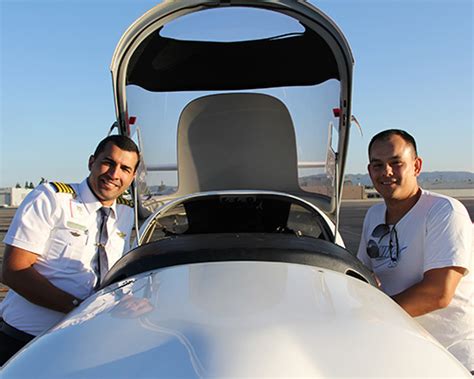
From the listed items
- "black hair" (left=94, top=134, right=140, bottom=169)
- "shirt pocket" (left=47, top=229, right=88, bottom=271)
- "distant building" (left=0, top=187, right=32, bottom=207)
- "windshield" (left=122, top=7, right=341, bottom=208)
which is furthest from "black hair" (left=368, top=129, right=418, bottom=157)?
"distant building" (left=0, top=187, right=32, bottom=207)

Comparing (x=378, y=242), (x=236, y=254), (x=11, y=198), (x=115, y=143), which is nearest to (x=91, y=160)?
(x=115, y=143)

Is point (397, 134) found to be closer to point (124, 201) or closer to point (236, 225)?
point (236, 225)

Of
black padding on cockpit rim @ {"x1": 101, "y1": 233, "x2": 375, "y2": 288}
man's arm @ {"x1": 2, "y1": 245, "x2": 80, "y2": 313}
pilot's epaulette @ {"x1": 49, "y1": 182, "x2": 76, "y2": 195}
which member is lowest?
man's arm @ {"x1": 2, "y1": 245, "x2": 80, "y2": 313}

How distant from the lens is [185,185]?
153 inches

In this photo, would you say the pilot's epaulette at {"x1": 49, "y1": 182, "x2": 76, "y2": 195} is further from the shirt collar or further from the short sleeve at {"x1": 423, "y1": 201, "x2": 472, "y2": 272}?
the short sleeve at {"x1": 423, "y1": 201, "x2": 472, "y2": 272}

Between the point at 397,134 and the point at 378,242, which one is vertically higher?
the point at 397,134

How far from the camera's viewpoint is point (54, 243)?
9.29 feet

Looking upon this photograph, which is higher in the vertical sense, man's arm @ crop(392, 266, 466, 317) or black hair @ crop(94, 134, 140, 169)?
black hair @ crop(94, 134, 140, 169)

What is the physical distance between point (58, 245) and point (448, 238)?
7.16 ft

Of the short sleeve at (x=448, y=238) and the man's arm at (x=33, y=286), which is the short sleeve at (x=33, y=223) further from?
the short sleeve at (x=448, y=238)

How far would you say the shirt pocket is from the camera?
2820mm

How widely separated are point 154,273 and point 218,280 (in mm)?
374

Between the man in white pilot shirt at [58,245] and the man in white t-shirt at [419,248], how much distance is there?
1612 mm

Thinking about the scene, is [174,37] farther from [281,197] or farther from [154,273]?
[154,273]
